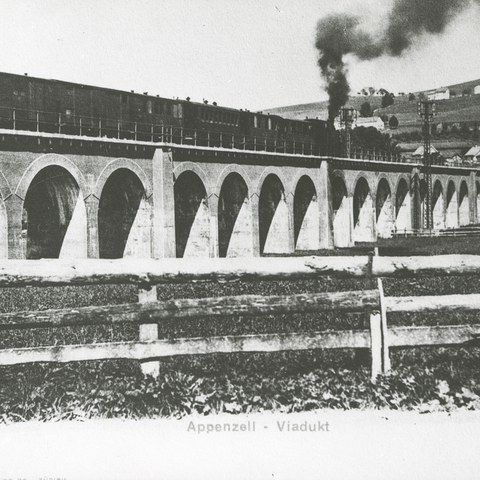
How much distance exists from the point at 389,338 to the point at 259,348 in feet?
3.71

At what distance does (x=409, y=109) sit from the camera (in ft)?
514

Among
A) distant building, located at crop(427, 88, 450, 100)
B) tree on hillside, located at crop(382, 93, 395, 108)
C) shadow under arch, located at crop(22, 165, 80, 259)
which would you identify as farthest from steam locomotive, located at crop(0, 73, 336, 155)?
tree on hillside, located at crop(382, 93, 395, 108)

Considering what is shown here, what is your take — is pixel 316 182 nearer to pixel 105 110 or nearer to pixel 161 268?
pixel 105 110

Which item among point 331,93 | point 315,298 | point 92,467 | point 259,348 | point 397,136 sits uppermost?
point 397,136

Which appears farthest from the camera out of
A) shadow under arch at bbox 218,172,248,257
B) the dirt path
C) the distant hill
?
the distant hill

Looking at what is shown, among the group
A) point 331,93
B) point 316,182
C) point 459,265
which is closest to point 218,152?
point 316,182

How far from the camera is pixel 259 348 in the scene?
5.62m

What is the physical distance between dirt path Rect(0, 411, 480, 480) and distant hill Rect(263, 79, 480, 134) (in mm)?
117361

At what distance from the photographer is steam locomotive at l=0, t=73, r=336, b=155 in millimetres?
24172

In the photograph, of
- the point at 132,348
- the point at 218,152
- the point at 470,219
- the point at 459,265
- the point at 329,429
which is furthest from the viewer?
the point at 470,219

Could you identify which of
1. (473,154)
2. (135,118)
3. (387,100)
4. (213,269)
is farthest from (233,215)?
(387,100)

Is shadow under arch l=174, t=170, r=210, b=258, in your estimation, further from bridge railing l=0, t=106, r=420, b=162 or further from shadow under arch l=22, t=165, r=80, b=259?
shadow under arch l=22, t=165, r=80, b=259

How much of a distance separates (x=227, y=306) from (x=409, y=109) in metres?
159

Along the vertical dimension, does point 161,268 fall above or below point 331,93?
below
